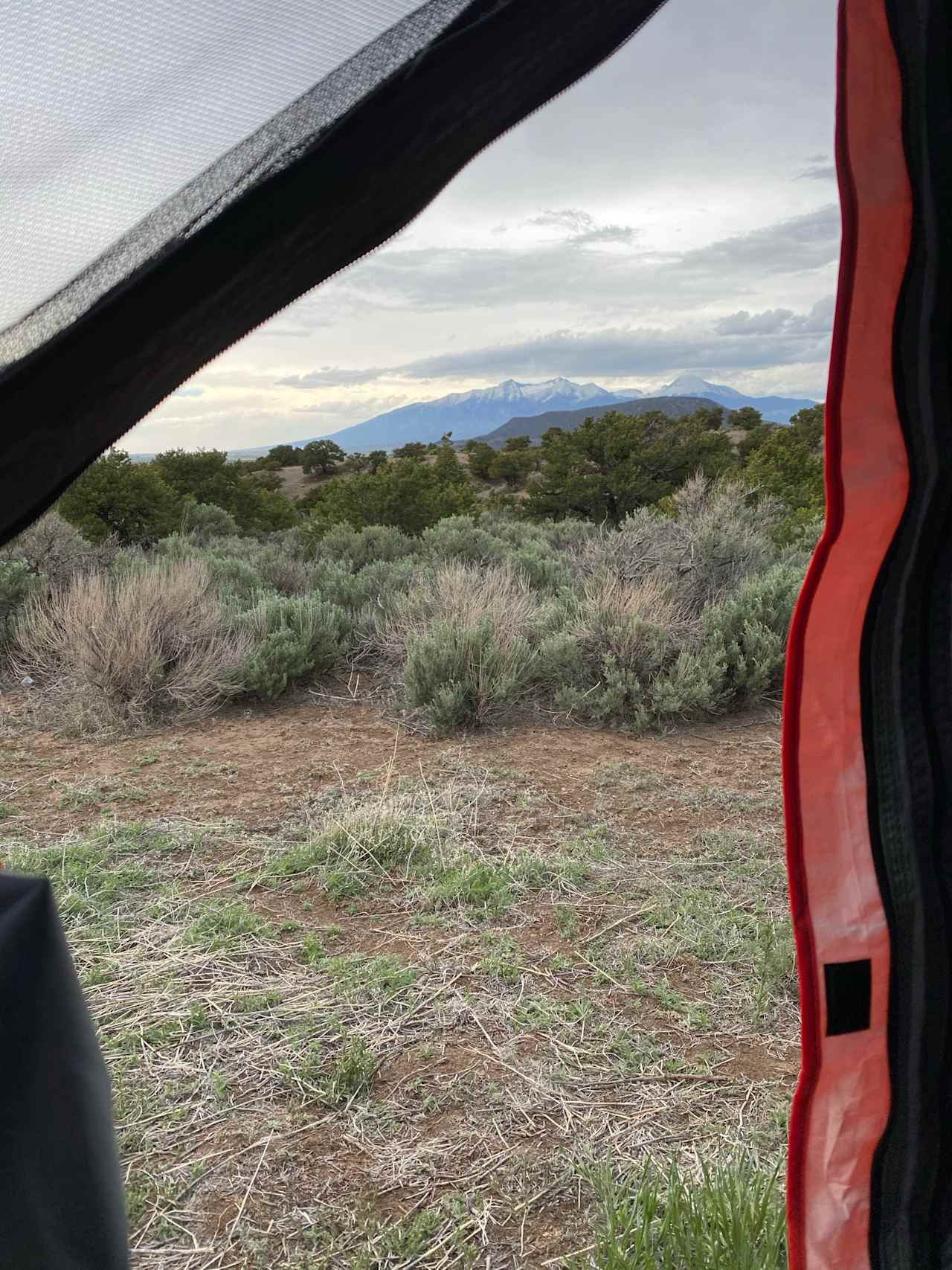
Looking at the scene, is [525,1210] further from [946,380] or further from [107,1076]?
[946,380]

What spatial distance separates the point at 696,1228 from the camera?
1.53 m

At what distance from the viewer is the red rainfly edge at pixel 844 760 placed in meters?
0.96

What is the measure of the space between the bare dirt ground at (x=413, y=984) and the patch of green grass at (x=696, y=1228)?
0.27ft

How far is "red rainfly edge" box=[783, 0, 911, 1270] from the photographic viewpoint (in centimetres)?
96

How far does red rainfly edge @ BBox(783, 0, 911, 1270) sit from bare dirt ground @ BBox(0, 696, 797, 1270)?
0.79m

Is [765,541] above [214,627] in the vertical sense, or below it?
above

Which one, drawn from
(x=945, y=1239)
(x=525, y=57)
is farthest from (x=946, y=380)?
(x=945, y=1239)

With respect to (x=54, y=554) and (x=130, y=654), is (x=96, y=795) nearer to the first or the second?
(x=130, y=654)

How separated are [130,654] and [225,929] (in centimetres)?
273

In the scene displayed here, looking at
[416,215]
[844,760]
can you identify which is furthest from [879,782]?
[416,215]

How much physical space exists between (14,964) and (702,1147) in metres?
1.89

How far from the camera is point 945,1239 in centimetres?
103

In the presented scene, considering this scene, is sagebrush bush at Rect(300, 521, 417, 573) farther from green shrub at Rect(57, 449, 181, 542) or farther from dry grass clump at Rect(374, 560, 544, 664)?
dry grass clump at Rect(374, 560, 544, 664)

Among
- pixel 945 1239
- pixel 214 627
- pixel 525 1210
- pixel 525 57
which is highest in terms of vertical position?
pixel 525 57
